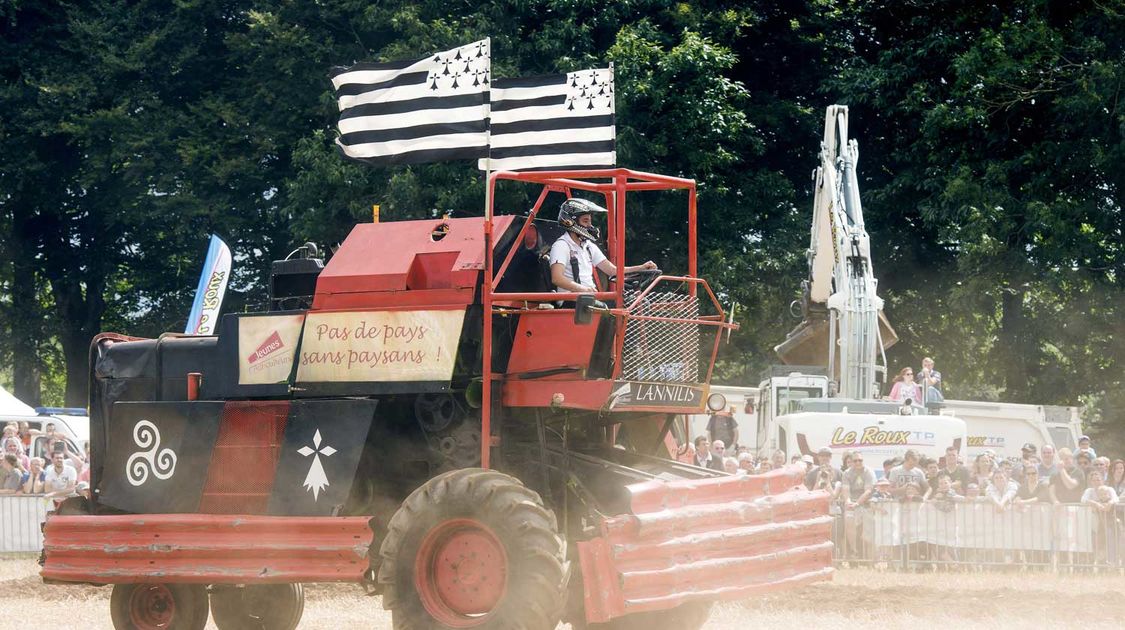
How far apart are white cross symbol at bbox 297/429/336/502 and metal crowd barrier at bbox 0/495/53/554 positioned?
12.2m

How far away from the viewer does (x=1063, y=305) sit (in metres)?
32.3

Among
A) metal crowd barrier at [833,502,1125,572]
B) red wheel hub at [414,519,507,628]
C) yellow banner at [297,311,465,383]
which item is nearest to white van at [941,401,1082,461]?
metal crowd barrier at [833,502,1125,572]

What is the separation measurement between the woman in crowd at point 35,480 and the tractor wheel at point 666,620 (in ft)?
46.2

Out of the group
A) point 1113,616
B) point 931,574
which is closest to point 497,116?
point 1113,616

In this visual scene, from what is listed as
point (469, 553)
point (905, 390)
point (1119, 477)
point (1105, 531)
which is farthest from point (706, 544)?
point (905, 390)

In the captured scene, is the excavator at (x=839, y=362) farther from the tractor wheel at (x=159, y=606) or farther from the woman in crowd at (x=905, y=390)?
the tractor wheel at (x=159, y=606)

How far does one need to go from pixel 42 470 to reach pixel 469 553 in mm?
16018

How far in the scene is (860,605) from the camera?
1421 centimetres

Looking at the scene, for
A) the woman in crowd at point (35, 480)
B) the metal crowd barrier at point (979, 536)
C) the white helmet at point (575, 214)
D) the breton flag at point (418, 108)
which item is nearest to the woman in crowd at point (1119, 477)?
the metal crowd barrier at point (979, 536)

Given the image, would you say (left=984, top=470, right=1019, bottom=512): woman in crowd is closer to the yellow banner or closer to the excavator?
the excavator

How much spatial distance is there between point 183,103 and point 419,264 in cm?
2731

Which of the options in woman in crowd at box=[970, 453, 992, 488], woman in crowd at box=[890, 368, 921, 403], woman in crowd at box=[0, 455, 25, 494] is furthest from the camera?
woman in crowd at box=[0, 455, 25, 494]

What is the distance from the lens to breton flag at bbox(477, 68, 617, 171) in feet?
37.7

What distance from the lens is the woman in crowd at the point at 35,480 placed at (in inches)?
909
